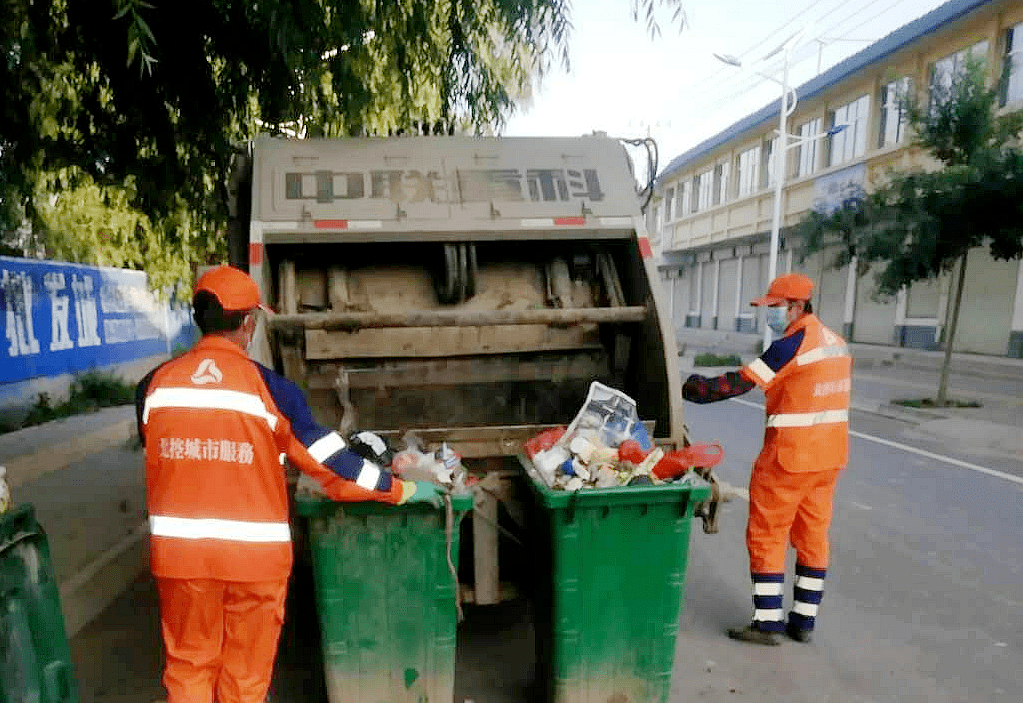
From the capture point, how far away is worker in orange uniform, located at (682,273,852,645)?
2865 mm

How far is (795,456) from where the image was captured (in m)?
2.84

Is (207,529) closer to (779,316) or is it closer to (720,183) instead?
(779,316)

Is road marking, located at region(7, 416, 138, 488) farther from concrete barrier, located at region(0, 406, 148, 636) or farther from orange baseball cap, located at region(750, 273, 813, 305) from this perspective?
orange baseball cap, located at region(750, 273, 813, 305)

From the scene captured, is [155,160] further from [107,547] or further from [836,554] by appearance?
[836,554]

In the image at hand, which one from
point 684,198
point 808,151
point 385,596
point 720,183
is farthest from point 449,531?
point 684,198

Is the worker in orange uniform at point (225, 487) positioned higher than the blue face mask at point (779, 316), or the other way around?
the blue face mask at point (779, 316)

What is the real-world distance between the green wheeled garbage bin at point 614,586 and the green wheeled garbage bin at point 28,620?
4.69ft

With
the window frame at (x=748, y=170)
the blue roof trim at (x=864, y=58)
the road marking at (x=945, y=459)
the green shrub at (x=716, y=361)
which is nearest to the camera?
the road marking at (x=945, y=459)

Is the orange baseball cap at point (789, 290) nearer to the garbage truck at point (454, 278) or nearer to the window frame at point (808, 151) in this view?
the garbage truck at point (454, 278)

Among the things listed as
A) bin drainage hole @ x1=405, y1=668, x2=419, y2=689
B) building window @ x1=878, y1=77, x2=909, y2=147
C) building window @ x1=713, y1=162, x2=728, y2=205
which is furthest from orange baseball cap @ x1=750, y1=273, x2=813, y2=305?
building window @ x1=713, y1=162, x2=728, y2=205

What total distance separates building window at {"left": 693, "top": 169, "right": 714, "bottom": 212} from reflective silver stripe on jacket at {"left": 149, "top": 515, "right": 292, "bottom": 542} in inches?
1076

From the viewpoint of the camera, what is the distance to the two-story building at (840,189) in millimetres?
13195

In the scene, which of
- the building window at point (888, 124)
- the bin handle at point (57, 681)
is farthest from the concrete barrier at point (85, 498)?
the building window at point (888, 124)

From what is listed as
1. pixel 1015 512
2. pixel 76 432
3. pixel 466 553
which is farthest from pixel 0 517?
pixel 1015 512
